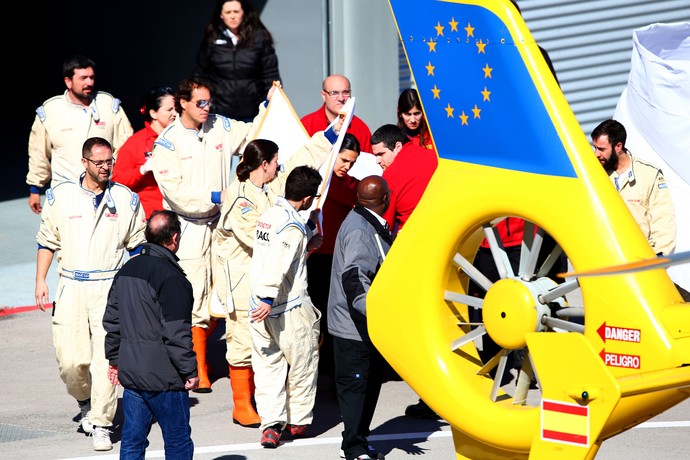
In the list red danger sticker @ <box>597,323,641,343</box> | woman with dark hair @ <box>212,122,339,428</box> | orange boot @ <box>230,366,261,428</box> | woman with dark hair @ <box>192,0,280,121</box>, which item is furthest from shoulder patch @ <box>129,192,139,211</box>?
red danger sticker @ <box>597,323,641,343</box>

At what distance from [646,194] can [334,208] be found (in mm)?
2180

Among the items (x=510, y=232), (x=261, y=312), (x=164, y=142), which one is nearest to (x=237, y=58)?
(x=164, y=142)

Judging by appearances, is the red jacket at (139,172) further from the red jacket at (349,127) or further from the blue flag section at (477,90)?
the blue flag section at (477,90)

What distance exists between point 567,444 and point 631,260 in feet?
2.58

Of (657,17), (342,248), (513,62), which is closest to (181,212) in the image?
(342,248)

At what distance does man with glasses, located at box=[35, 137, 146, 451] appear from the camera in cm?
712

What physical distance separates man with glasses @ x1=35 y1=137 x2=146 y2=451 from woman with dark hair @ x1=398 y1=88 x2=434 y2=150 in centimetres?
222

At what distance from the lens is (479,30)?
5.09m

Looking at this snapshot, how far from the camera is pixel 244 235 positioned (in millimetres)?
7559

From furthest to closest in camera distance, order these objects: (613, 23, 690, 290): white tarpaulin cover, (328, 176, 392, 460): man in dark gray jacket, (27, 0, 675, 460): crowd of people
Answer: (613, 23, 690, 290): white tarpaulin cover
(328, 176, 392, 460): man in dark gray jacket
(27, 0, 675, 460): crowd of people

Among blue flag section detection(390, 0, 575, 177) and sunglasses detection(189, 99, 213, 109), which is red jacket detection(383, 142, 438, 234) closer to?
sunglasses detection(189, 99, 213, 109)

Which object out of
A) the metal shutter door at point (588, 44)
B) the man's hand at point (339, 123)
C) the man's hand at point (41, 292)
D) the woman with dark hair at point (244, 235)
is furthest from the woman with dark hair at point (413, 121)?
the metal shutter door at point (588, 44)

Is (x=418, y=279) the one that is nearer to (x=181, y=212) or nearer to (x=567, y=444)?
(x=567, y=444)

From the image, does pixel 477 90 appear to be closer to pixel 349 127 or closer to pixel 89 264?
pixel 89 264
